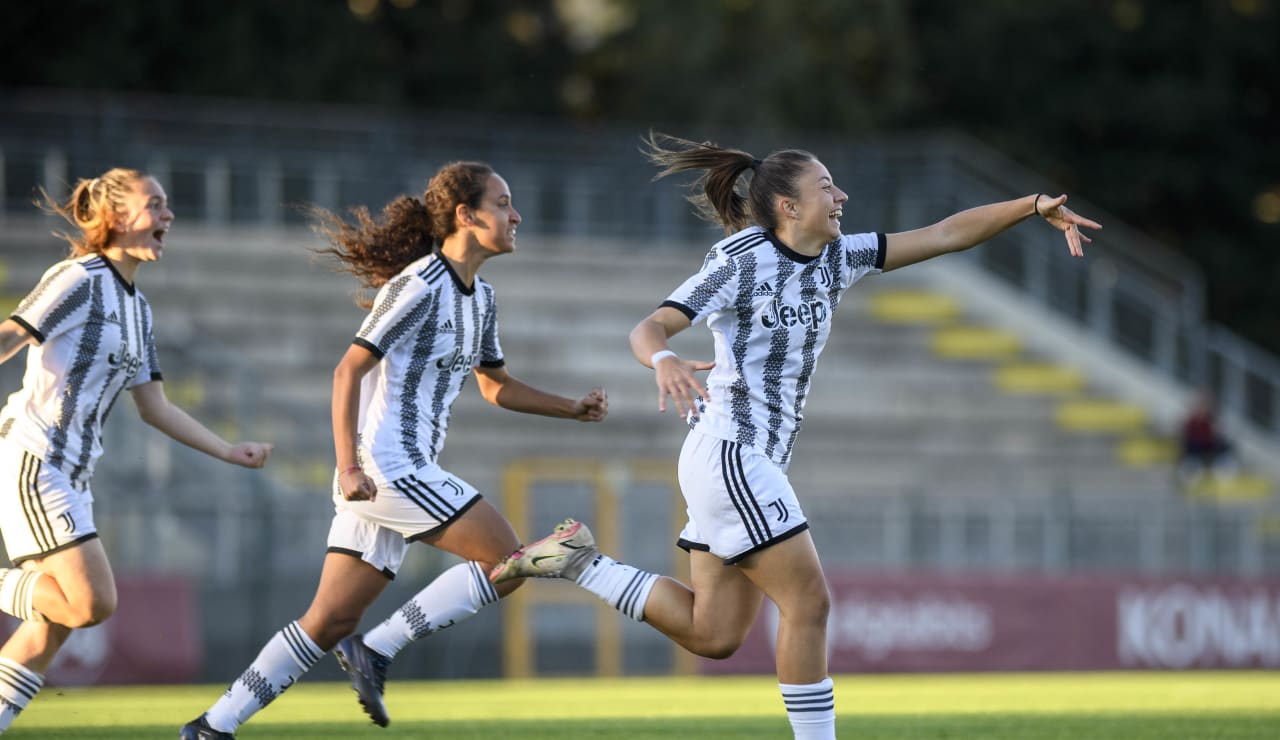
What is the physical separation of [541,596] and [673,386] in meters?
10.7

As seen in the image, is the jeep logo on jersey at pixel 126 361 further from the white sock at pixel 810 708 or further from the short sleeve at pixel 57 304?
the white sock at pixel 810 708

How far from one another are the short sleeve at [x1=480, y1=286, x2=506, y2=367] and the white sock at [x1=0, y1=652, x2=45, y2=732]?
2.09m

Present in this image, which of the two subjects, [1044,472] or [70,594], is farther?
[1044,472]

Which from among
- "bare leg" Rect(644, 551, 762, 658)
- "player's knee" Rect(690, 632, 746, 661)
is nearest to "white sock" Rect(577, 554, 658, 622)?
"bare leg" Rect(644, 551, 762, 658)

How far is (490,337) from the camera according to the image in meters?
7.65

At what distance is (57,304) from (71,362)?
0.23 m

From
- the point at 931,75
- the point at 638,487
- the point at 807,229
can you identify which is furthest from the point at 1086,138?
the point at 807,229

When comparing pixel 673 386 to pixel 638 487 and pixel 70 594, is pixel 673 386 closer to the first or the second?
pixel 70 594

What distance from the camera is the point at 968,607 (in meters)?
17.2

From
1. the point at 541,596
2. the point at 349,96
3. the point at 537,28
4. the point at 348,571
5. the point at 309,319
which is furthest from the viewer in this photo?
the point at 537,28

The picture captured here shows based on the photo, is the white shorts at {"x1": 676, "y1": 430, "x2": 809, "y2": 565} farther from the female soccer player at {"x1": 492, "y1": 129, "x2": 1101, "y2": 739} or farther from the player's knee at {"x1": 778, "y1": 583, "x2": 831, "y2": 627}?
the player's knee at {"x1": 778, "y1": 583, "x2": 831, "y2": 627}

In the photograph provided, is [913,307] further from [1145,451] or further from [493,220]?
[493,220]

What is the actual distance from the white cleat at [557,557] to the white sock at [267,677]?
2.55 ft

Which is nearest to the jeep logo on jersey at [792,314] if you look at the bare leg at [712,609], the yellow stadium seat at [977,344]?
the bare leg at [712,609]
